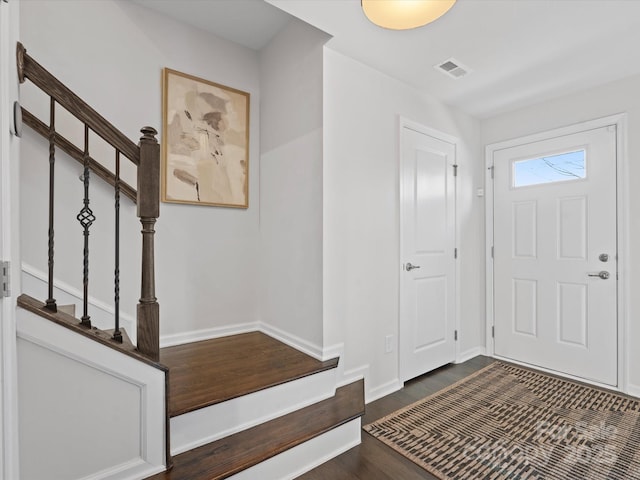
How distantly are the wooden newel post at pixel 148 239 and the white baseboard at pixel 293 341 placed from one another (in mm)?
1094

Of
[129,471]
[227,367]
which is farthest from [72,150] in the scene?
[129,471]

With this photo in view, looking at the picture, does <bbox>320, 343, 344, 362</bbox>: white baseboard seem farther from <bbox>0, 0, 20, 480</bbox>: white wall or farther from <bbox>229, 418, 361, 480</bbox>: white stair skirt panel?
<bbox>0, 0, 20, 480</bbox>: white wall

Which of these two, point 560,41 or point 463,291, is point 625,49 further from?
point 463,291

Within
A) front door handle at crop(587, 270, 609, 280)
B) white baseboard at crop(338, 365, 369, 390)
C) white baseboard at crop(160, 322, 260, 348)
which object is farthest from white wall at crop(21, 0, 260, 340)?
front door handle at crop(587, 270, 609, 280)

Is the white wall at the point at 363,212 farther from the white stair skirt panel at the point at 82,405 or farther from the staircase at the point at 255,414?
the white stair skirt panel at the point at 82,405

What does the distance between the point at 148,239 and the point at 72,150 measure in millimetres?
1117

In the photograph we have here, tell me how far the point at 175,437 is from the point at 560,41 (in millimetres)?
3404

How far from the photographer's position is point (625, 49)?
2.27m

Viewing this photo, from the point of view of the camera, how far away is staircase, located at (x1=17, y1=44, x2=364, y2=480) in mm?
A: 1277

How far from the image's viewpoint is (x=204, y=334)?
8.66 ft

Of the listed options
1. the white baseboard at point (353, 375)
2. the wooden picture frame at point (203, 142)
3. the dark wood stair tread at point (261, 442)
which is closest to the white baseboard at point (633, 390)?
the white baseboard at point (353, 375)

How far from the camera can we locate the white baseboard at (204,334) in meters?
2.48

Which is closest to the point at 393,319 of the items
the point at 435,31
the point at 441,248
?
the point at 441,248

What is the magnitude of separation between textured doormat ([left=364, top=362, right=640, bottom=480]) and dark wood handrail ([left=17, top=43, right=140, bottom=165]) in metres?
2.20
